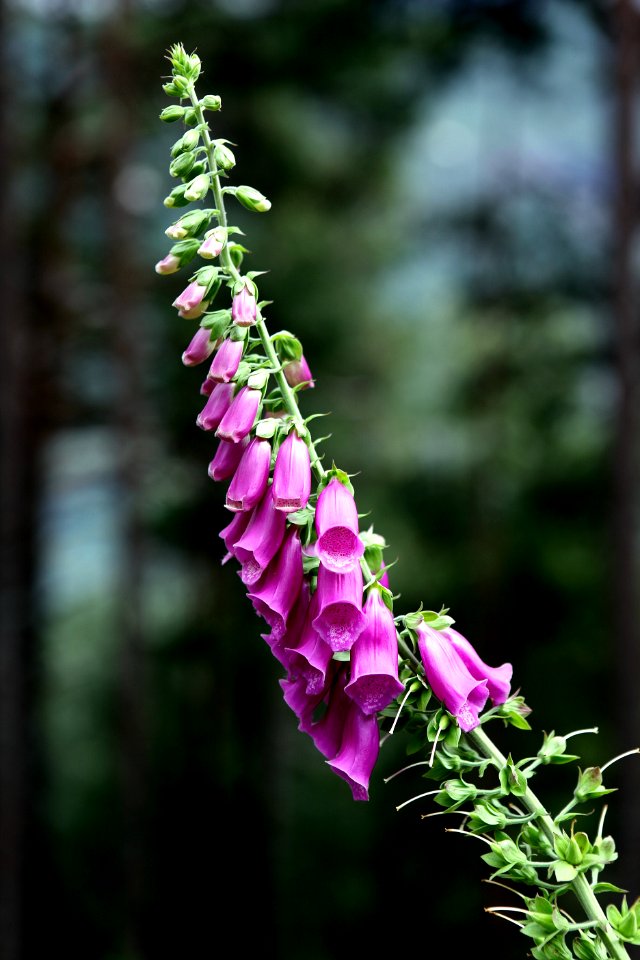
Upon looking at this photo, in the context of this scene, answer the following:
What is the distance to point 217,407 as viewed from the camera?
1.28 meters

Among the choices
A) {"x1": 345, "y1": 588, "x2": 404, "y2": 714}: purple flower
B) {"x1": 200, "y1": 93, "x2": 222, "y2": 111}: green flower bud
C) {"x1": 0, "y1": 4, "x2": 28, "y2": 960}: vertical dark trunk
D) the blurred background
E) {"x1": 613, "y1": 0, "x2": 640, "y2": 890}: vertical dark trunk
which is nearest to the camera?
{"x1": 345, "y1": 588, "x2": 404, "y2": 714}: purple flower

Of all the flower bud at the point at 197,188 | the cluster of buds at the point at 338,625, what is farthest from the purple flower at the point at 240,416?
the flower bud at the point at 197,188

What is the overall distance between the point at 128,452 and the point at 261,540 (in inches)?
406

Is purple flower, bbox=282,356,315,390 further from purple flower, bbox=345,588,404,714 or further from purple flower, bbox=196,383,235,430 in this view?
purple flower, bbox=345,588,404,714

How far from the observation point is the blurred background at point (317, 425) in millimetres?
10516

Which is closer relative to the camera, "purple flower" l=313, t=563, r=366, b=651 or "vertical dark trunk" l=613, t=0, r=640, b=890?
"purple flower" l=313, t=563, r=366, b=651

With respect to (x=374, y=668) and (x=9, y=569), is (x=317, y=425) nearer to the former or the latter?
(x=9, y=569)

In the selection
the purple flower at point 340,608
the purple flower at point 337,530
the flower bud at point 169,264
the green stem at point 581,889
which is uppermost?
the flower bud at point 169,264

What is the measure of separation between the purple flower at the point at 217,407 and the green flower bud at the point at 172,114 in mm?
328

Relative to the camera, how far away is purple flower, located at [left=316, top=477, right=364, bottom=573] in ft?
3.74

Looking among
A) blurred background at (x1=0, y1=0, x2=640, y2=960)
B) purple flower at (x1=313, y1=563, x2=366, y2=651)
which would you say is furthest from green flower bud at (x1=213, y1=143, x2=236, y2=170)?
blurred background at (x1=0, y1=0, x2=640, y2=960)

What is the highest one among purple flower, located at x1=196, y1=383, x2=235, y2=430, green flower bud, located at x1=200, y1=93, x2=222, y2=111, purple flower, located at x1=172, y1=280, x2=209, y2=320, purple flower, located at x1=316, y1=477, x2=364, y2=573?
green flower bud, located at x1=200, y1=93, x2=222, y2=111

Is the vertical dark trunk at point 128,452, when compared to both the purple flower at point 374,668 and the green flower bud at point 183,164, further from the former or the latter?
the purple flower at point 374,668

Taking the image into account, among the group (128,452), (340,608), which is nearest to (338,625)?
(340,608)
